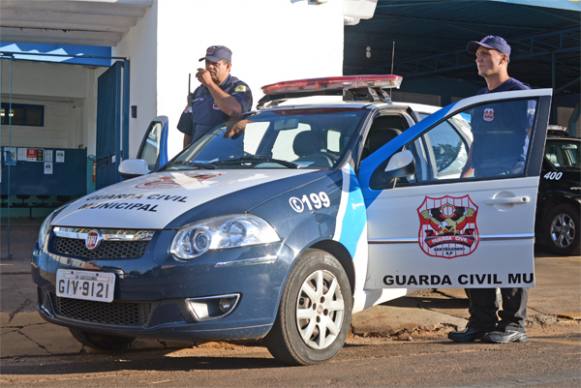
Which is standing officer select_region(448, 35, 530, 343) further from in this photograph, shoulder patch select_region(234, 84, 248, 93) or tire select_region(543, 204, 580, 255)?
tire select_region(543, 204, 580, 255)

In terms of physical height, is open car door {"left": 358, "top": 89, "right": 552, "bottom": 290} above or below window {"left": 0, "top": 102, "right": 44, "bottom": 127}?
below

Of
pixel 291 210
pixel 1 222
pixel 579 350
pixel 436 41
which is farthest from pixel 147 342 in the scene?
pixel 436 41

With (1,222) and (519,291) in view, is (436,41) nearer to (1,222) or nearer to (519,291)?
(1,222)

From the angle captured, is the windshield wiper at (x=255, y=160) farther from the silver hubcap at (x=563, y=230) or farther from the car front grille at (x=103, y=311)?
the silver hubcap at (x=563, y=230)

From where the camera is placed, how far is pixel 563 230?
10.8 m

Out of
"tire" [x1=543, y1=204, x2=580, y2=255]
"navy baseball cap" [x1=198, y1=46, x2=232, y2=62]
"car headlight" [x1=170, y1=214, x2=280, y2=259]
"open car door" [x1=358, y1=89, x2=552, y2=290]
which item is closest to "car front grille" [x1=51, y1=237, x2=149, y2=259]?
"car headlight" [x1=170, y1=214, x2=280, y2=259]

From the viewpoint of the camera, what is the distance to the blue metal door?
1121 cm

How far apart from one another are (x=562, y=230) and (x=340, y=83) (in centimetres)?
576

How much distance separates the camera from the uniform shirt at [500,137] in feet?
16.3

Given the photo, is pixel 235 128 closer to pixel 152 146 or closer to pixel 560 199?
pixel 152 146

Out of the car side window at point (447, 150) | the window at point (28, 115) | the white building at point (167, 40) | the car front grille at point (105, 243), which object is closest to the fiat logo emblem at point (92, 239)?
the car front grille at point (105, 243)

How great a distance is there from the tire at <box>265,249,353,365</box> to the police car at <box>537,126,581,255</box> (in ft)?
22.5

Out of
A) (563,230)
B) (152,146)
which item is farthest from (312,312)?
(563,230)

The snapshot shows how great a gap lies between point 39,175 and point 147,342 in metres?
12.9
